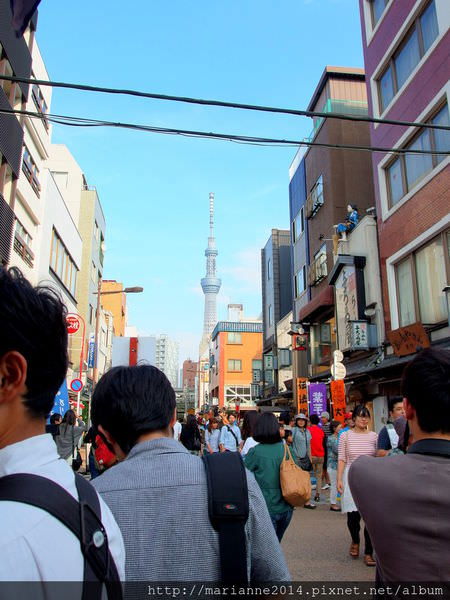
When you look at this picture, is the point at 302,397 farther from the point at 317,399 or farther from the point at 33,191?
the point at 33,191

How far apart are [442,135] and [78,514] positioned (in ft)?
47.6

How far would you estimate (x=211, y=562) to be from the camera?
1.73 metres

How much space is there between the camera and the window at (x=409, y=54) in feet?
45.1

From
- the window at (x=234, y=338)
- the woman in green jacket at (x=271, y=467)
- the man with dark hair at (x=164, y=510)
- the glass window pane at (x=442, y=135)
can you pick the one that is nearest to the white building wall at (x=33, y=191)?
the glass window pane at (x=442, y=135)

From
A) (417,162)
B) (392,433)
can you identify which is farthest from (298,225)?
(392,433)

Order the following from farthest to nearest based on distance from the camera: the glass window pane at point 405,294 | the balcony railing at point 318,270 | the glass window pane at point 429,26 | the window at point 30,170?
the balcony railing at point 318,270 < the window at point 30,170 < the glass window pane at point 405,294 < the glass window pane at point 429,26

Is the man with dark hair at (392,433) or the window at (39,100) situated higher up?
the window at (39,100)

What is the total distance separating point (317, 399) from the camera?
18000 mm

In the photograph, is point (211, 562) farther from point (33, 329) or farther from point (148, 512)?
point (33, 329)

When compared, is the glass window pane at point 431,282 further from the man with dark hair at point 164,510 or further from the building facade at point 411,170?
the man with dark hair at point 164,510

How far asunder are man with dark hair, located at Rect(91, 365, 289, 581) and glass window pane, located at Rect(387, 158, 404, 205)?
15.4 metres

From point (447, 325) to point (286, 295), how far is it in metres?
27.7

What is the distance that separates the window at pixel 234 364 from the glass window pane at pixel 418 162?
55.6 meters

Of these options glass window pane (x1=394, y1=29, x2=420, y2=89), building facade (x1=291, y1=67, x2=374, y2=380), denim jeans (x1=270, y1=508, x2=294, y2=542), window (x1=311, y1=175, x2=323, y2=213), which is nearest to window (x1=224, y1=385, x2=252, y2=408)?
building facade (x1=291, y1=67, x2=374, y2=380)
